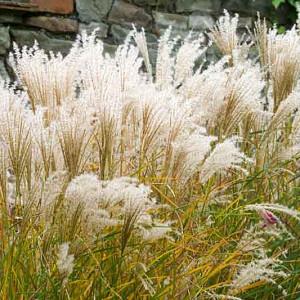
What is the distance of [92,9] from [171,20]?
594mm

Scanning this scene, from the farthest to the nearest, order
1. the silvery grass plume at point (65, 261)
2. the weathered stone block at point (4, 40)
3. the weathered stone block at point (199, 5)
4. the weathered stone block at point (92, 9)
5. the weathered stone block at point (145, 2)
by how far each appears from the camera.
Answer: the weathered stone block at point (199, 5)
the weathered stone block at point (145, 2)
the weathered stone block at point (92, 9)
the weathered stone block at point (4, 40)
the silvery grass plume at point (65, 261)

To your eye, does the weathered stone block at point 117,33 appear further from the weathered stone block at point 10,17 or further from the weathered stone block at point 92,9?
the weathered stone block at point 10,17

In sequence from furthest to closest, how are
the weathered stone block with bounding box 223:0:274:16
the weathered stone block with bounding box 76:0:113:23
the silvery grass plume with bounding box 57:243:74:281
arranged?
the weathered stone block with bounding box 223:0:274:16 → the weathered stone block with bounding box 76:0:113:23 → the silvery grass plume with bounding box 57:243:74:281

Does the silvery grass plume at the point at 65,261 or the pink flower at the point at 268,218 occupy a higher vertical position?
the pink flower at the point at 268,218

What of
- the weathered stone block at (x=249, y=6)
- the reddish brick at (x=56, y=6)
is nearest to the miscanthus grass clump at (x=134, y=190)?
the reddish brick at (x=56, y=6)

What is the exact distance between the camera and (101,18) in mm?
5227

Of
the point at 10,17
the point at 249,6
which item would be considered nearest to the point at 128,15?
the point at 10,17

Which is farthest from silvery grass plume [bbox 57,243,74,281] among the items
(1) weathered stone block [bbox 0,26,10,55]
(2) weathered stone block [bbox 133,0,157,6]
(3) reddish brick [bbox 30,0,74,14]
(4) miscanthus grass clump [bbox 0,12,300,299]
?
(2) weathered stone block [bbox 133,0,157,6]

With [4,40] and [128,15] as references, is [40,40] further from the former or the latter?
[128,15]

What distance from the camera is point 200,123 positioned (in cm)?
214

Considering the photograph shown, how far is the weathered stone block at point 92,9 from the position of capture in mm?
5145

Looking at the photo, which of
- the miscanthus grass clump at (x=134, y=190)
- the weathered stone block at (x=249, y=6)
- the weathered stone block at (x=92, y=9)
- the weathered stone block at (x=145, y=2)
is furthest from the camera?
the weathered stone block at (x=249, y=6)

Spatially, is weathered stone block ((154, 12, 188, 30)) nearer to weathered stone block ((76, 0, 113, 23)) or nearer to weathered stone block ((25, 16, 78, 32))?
weathered stone block ((76, 0, 113, 23))

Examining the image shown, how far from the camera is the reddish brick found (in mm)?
4988
